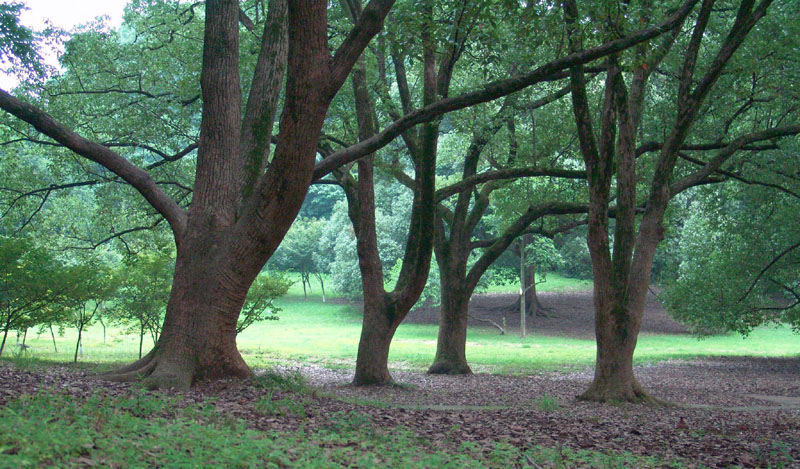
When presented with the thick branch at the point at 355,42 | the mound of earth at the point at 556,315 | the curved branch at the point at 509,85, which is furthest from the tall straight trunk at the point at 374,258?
the mound of earth at the point at 556,315

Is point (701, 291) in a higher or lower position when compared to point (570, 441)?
higher

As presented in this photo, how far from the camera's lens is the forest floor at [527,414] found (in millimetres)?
6562

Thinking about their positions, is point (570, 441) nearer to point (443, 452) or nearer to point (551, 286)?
point (443, 452)

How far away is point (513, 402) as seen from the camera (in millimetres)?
11516

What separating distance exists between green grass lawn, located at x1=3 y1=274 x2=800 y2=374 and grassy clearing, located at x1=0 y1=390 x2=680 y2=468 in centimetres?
1204

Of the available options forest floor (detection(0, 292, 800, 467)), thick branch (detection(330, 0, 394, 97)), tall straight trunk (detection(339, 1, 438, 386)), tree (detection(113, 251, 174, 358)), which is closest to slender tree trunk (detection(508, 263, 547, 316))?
forest floor (detection(0, 292, 800, 467))

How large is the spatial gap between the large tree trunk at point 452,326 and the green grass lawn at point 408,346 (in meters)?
2.91

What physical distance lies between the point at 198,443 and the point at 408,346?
2661 centimetres

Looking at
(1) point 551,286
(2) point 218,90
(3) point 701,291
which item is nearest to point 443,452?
(2) point 218,90

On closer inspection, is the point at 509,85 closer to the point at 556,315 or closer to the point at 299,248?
the point at 556,315

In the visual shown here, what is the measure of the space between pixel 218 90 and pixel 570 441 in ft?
20.1

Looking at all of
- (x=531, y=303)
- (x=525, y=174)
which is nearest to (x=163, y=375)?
(x=525, y=174)

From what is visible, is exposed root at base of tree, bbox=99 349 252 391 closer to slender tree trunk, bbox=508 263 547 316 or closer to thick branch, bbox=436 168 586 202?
thick branch, bbox=436 168 586 202

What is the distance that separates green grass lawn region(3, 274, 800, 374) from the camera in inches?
867
